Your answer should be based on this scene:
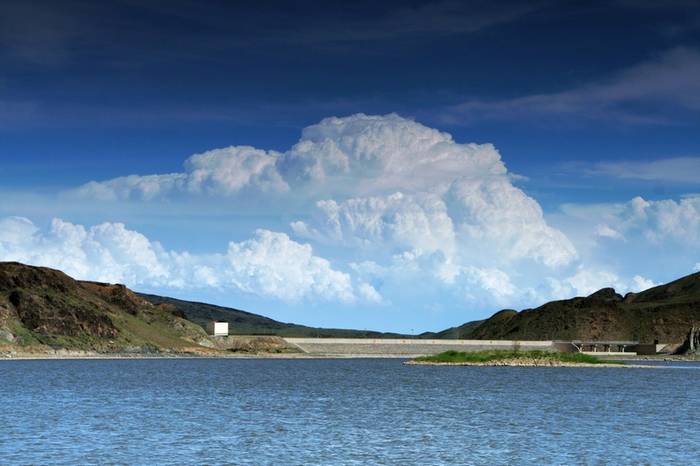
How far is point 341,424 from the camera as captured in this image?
260 feet

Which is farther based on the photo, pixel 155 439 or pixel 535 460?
pixel 155 439

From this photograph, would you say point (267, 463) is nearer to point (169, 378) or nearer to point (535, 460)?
point (535, 460)

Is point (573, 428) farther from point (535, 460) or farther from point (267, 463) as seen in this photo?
point (267, 463)

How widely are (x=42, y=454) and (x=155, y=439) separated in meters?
9.97

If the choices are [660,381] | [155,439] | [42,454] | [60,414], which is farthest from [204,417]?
[660,381]

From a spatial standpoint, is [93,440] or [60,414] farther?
[60,414]

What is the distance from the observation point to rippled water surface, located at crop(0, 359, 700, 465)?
59.2 meters

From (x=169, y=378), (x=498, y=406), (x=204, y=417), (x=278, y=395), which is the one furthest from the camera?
(x=169, y=378)

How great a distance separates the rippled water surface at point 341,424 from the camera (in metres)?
59.2

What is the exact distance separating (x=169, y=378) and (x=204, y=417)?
250 ft

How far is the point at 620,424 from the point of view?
3236 inches

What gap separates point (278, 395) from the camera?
11756 centimetres

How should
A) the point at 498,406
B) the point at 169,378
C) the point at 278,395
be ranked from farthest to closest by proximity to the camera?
the point at 169,378
the point at 278,395
the point at 498,406

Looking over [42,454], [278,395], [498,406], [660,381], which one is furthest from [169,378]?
[42,454]
